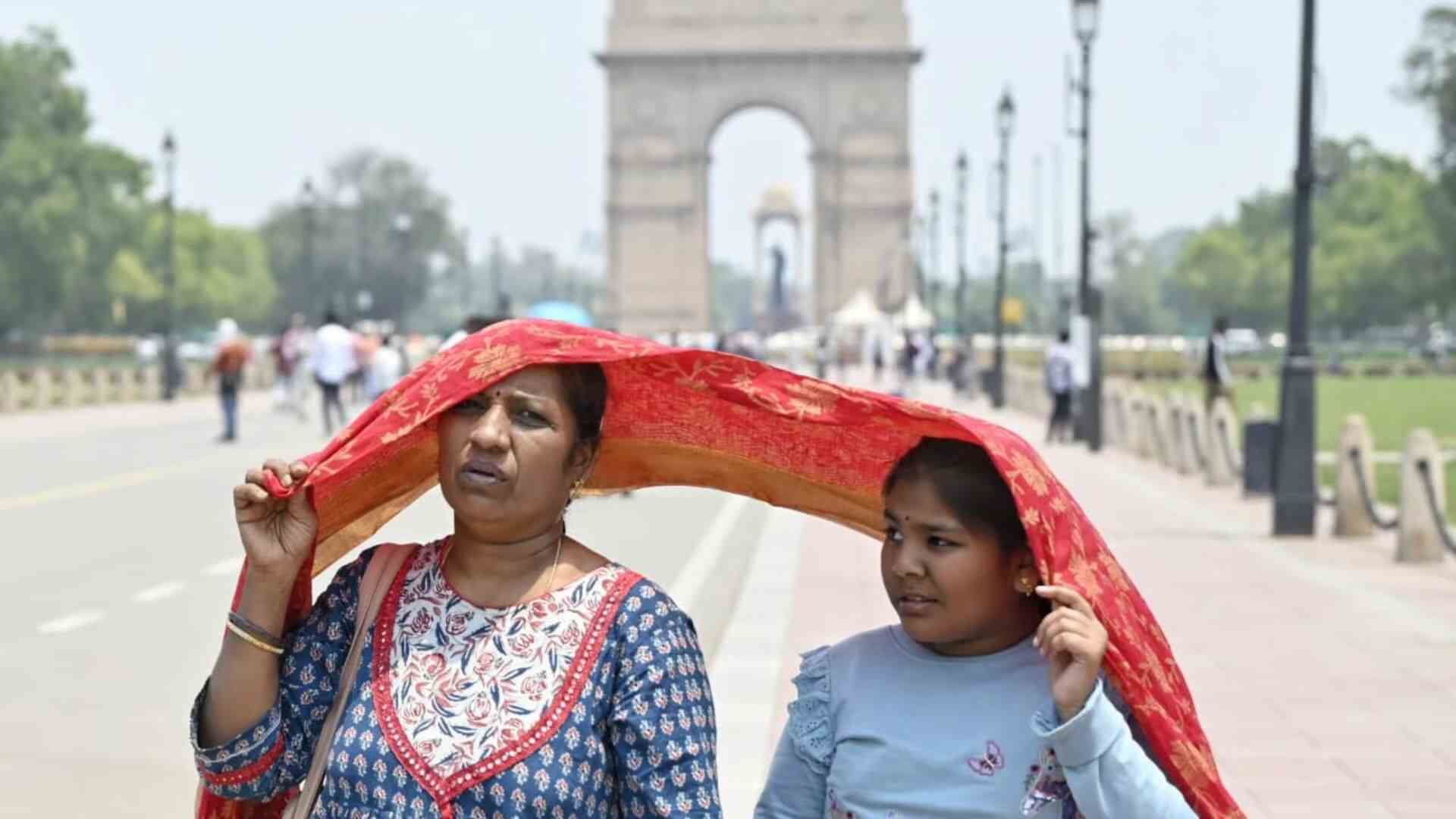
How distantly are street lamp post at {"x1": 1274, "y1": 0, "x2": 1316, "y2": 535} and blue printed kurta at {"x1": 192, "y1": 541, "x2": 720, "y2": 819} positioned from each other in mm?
13847

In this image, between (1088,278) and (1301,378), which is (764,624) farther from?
(1088,278)

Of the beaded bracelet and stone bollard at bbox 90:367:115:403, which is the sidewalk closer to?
the beaded bracelet

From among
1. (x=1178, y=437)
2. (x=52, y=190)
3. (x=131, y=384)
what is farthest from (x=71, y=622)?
(x=52, y=190)

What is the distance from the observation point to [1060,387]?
32156 millimetres

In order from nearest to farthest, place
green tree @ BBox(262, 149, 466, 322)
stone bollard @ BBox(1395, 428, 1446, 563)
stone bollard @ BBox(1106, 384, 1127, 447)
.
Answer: stone bollard @ BBox(1395, 428, 1446, 563) < stone bollard @ BBox(1106, 384, 1127, 447) < green tree @ BBox(262, 149, 466, 322)

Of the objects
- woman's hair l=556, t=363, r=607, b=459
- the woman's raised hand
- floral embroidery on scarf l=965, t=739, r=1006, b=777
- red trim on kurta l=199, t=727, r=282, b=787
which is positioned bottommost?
red trim on kurta l=199, t=727, r=282, b=787

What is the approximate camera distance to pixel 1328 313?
102 metres

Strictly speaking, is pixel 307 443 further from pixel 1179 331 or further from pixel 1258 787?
pixel 1179 331

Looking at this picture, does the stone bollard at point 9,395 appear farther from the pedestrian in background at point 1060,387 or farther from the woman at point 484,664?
the woman at point 484,664

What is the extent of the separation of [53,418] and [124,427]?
374 cm

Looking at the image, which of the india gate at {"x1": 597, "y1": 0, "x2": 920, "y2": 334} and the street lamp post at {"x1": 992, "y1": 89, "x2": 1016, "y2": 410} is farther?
the india gate at {"x1": 597, "y1": 0, "x2": 920, "y2": 334}

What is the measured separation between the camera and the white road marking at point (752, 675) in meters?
7.56

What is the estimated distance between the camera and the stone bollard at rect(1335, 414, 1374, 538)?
1669 cm

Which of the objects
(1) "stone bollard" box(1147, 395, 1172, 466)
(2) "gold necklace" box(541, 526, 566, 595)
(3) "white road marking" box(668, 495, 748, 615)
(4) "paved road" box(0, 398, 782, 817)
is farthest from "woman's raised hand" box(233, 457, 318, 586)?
(1) "stone bollard" box(1147, 395, 1172, 466)
